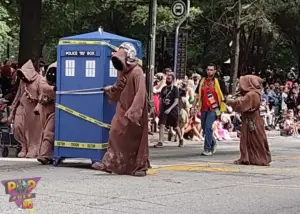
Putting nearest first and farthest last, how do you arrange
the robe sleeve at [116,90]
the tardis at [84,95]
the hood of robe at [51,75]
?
the robe sleeve at [116,90], the tardis at [84,95], the hood of robe at [51,75]

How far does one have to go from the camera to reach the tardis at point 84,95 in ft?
35.2

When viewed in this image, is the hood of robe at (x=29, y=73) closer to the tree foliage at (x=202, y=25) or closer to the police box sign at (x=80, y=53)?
the police box sign at (x=80, y=53)

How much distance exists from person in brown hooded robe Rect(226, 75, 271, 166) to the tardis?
2372 mm

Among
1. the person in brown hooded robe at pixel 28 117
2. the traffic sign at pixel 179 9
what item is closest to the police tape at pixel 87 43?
the person in brown hooded robe at pixel 28 117

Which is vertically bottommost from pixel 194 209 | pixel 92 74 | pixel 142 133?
pixel 194 209

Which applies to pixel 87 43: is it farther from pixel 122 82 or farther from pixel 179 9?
pixel 179 9

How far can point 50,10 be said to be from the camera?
27719 millimetres

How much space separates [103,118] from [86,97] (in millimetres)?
458

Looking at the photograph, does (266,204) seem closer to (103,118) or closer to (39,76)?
(103,118)

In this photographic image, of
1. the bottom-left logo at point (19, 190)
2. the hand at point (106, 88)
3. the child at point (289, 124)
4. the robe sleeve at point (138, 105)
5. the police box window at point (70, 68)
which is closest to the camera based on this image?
the bottom-left logo at point (19, 190)

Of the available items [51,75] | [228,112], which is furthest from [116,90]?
[228,112]

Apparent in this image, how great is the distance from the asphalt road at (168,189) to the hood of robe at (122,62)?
1.69m

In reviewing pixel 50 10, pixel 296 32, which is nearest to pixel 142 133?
pixel 50 10

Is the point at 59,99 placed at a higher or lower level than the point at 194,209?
higher
